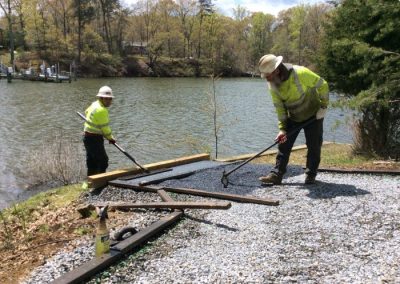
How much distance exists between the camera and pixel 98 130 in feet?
26.8

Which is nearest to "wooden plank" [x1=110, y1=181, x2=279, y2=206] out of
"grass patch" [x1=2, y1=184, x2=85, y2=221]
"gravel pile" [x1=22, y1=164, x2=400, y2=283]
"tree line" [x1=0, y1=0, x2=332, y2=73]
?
"gravel pile" [x1=22, y1=164, x2=400, y2=283]

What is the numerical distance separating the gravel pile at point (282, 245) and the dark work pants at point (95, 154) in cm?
322

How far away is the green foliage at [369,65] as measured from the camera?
28.5ft

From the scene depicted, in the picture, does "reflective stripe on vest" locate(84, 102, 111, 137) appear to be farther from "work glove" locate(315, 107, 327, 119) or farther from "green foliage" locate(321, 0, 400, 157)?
"green foliage" locate(321, 0, 400, 157)

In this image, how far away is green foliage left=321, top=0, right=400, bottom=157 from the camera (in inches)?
341

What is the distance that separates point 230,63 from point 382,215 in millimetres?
80826

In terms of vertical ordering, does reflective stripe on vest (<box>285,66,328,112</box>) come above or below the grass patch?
above

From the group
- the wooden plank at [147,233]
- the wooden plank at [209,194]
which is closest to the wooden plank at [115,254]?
the wooden plank at [147,233]

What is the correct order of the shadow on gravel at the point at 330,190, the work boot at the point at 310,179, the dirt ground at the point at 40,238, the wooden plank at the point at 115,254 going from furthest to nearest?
the work boot at the point at 310,179 → the shadow on gravel at the point at 330,190 → the dirt ground at the point at 40,238 → the wooden plank at the point at 115,254

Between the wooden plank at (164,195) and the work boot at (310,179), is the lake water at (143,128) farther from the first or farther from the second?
the wooden plank at (164,195)

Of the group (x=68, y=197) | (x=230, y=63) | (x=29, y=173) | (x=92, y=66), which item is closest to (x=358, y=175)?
(x=68, y=197)

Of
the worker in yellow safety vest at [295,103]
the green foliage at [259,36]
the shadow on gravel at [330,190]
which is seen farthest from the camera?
the green foliage at [259,36]

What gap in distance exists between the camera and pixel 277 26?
109 m

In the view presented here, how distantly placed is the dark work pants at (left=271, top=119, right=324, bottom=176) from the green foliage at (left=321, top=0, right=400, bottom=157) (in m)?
2.23
